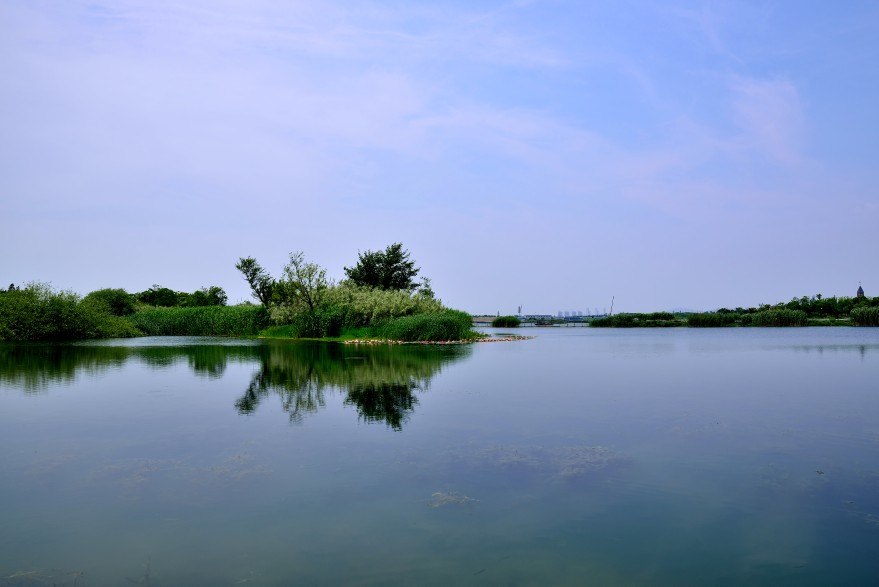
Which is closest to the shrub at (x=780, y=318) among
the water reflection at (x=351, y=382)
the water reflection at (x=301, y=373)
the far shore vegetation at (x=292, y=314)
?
the far shore vegetation at (x=292, y=314)

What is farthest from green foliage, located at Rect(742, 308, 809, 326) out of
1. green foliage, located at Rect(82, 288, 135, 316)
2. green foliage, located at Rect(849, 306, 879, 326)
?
green foliage, located at Rect(82, 288, 135, 316)

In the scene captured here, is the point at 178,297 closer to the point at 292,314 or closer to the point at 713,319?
the point at 292,314

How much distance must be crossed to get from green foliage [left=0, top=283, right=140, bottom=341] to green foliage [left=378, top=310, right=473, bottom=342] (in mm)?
25704

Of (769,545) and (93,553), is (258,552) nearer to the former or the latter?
(93,553)

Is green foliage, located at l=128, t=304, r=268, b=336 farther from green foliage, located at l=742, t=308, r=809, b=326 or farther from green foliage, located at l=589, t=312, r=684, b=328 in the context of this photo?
green foliage, located at l=742, t=308, r=809, b=326

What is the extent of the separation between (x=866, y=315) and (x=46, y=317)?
7429 centimetres

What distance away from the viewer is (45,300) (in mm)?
46469

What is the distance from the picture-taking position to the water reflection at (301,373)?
13629mm

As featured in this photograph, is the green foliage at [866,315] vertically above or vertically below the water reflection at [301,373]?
above

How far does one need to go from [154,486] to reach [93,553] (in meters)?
2.09

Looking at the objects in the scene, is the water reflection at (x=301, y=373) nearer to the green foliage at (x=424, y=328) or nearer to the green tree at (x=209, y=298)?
the green foliage at (x=424, y=328)

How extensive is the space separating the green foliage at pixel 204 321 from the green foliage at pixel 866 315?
2301 inches

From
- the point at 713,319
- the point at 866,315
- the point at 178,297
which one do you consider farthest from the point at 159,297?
the point at 866,315

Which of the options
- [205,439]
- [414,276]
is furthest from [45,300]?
[205,439]
